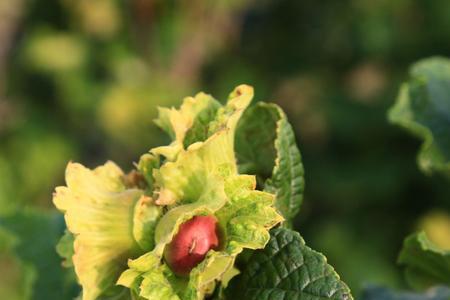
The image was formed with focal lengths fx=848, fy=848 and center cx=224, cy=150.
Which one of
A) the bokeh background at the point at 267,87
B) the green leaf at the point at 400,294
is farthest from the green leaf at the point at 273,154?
the bokeh background at the point at 267,87

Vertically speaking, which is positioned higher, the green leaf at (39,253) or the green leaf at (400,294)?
the green leaf at (39,253)

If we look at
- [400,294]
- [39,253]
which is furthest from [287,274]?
[39,253]

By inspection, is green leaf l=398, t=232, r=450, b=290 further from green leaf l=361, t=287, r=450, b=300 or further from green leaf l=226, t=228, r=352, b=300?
green leaf l=226, t=228, r=352, b=300

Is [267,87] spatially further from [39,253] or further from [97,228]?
[97,228]

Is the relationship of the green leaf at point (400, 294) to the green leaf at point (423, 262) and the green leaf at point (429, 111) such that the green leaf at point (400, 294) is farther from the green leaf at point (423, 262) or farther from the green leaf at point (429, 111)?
the green leaf at point (429, 111)

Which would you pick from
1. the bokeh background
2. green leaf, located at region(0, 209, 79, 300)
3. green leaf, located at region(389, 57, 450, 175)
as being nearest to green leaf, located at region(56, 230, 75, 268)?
green leaf, located at region(0, 209, 79, 300)

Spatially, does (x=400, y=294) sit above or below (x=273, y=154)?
below
